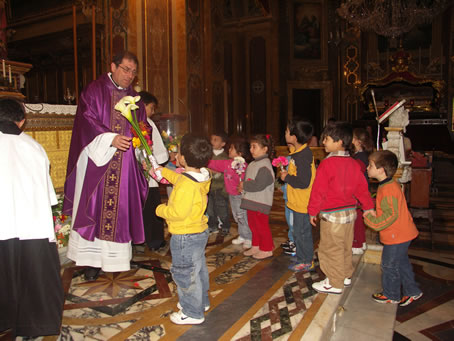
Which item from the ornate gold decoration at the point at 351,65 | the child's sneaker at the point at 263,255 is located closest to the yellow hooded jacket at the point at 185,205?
the child's sneaker at the point at 263,255

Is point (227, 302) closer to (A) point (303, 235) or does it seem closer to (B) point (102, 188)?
(A) point (303, 235)

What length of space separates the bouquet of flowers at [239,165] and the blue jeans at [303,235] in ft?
2.78

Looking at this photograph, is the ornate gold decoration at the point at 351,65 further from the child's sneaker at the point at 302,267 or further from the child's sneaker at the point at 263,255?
the child's sneaker at the point at 302,267

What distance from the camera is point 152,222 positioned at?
4113mm

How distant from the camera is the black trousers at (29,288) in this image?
93.1 inches

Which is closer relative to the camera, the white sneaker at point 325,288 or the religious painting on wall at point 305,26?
the white sneaker at point 325,288

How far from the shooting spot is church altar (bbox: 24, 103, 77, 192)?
382cm

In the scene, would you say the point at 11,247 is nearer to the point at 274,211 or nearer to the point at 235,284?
the point at 235,284

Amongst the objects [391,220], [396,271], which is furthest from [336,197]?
[396,271]

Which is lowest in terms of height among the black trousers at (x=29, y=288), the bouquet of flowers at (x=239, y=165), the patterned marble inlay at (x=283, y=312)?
the patterned marble inlay at (x=283, y=312)

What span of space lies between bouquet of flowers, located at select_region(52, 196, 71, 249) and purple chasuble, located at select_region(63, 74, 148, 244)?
17.2 inches

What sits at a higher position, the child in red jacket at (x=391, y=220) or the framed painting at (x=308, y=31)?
the framed painting at (x=308, y=31)

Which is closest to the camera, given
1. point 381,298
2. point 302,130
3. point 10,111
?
point 10,111

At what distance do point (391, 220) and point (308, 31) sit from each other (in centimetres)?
1401
